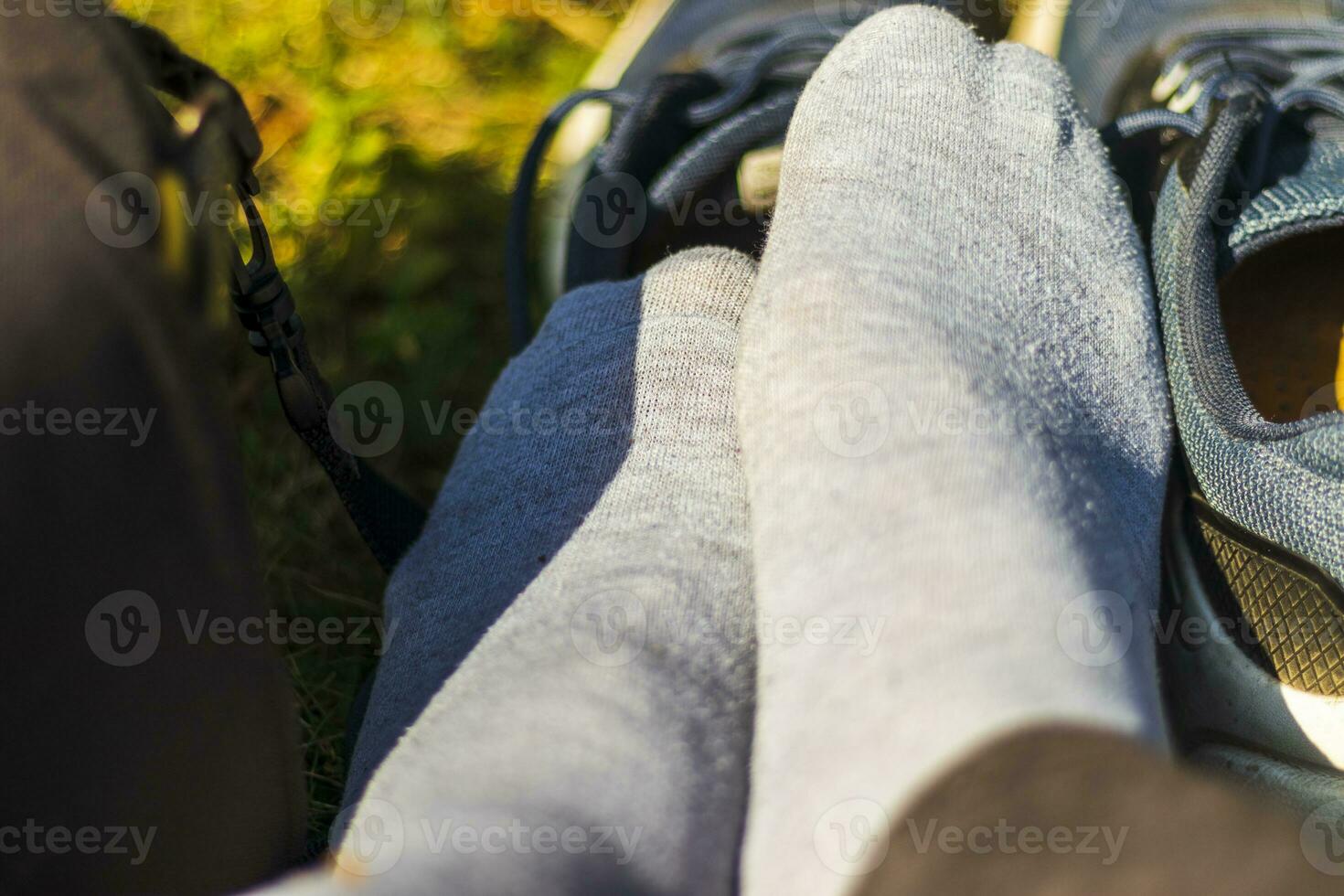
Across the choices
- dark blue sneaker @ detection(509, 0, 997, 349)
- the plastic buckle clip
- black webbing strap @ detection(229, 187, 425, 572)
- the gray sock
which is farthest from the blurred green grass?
the gray sock

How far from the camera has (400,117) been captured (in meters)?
1.36

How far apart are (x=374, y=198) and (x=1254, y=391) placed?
1.02 m

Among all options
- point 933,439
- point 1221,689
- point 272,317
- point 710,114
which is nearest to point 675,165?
point 710,114

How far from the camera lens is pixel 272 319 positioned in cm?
66

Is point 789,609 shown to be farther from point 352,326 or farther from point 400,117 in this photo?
point 400,117

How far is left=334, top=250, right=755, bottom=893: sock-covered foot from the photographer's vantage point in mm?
437

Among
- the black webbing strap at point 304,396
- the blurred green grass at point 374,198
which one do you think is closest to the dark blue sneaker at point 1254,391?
the black webbing strap at point 304,396

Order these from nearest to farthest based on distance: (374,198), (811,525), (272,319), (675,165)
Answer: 1. (811,525)
2. (272,319)
3. (675,165)
4. (374,198)

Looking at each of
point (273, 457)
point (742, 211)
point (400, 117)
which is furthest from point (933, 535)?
point (400, 117)

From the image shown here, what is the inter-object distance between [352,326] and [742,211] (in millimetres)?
562

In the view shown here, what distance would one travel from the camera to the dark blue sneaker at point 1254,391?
660 millimetres

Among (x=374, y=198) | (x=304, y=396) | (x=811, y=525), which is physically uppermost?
(x=811, y=525)

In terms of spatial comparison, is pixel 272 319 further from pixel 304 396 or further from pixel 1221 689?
pixel 1221 689

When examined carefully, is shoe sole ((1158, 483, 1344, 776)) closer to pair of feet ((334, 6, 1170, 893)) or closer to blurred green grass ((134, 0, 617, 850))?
pair of feet ((334, 6, 1170, 893))
